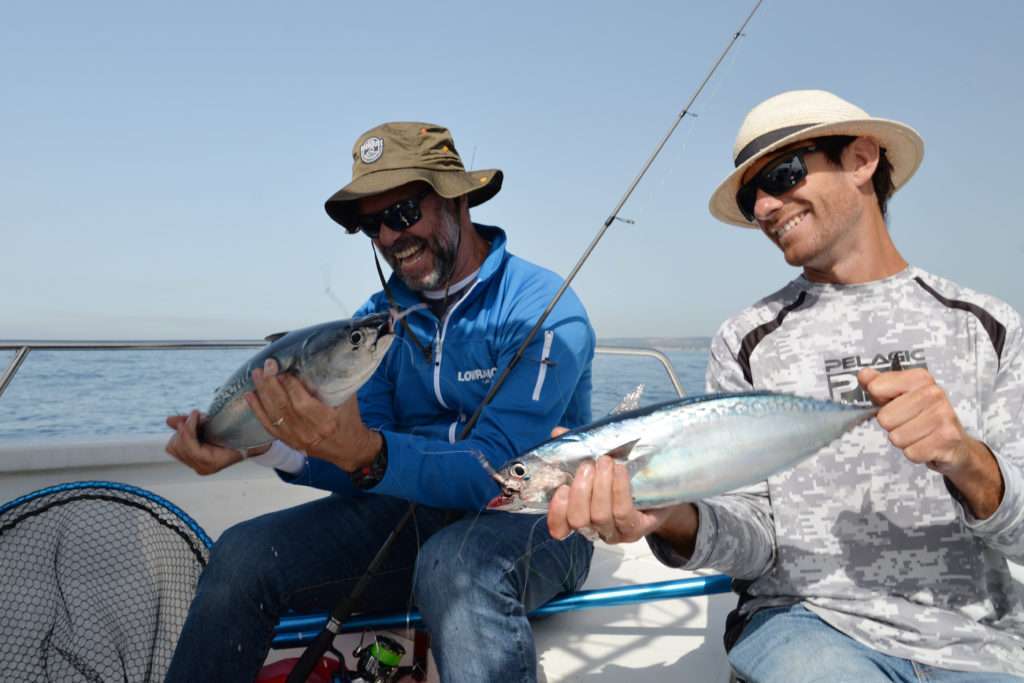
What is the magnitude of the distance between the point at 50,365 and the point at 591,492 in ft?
78.6

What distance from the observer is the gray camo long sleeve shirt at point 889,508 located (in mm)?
1779

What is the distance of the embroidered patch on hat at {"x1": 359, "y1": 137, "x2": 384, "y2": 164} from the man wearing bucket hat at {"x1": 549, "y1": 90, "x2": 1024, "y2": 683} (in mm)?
1486

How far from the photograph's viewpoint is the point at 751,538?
189 cm

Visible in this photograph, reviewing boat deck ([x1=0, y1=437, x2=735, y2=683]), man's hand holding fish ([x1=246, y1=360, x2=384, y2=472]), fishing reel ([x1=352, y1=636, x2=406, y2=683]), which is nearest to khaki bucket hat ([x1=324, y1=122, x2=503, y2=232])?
man's hand holding fish ([x1=246, y1=360, x2=384, y2=472])

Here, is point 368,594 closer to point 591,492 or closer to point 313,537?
point 313,537

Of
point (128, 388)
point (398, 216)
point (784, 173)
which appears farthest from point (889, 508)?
point (128, 388)

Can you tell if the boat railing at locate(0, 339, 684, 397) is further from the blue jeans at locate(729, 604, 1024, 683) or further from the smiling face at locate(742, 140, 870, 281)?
the blue jeans at locate(729, 604, 1024, 683)

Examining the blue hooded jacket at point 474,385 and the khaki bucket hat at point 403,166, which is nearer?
the blue hooded jacket at point 474,385

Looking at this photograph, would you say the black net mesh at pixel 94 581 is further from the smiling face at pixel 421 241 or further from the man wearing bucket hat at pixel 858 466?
the man wearing bucket hat at pixel 858 466

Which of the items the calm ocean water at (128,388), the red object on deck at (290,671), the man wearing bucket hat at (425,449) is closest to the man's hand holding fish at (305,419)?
the man wearing bucket hat at (425,449)

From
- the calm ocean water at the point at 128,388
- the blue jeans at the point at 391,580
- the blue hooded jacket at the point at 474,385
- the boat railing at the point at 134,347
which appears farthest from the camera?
the calm ocean water at the point at 128,388

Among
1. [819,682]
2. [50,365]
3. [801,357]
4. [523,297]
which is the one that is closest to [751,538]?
[819,682]

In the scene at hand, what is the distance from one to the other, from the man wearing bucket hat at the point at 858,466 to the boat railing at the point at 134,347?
219 centimetres

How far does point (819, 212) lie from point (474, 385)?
4.74ft
